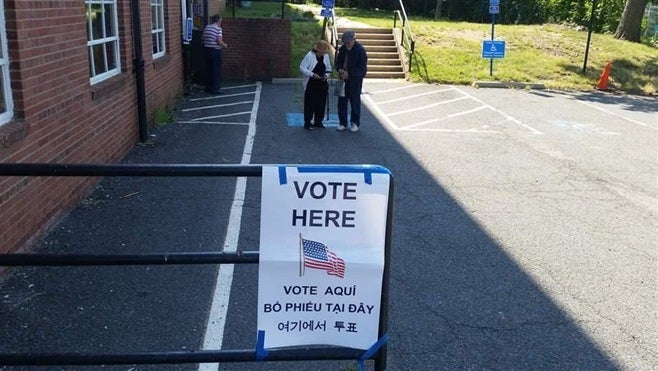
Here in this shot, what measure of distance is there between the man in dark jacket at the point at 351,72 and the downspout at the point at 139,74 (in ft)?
11.4

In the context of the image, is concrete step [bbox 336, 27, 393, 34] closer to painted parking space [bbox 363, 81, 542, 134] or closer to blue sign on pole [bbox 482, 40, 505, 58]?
blue sign on pole [bbox 482, 40, 505, 58]

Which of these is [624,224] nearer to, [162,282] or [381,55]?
[162,282]

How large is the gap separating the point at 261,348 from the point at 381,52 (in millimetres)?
17837

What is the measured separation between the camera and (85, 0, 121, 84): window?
7.25 meters

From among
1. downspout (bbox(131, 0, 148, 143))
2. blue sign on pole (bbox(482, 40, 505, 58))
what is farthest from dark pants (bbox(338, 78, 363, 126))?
blue sign on pole (bbox(482, 40, 505, 58))

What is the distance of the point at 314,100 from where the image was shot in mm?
10875

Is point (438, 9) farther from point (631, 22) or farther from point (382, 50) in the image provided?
point (382, 50)

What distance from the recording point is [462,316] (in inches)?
171

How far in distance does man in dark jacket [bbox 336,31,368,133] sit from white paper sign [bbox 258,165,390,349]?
823 cm

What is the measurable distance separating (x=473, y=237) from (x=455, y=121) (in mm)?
6845

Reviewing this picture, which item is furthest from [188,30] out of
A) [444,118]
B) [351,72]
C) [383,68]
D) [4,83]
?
[4,83]

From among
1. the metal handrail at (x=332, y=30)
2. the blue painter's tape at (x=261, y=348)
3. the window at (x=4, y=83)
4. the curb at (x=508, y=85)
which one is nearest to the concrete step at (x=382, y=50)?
the metal handrail at (x=332, y=30)

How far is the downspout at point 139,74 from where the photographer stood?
8523 mm

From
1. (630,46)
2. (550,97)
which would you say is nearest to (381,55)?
(550,97)
